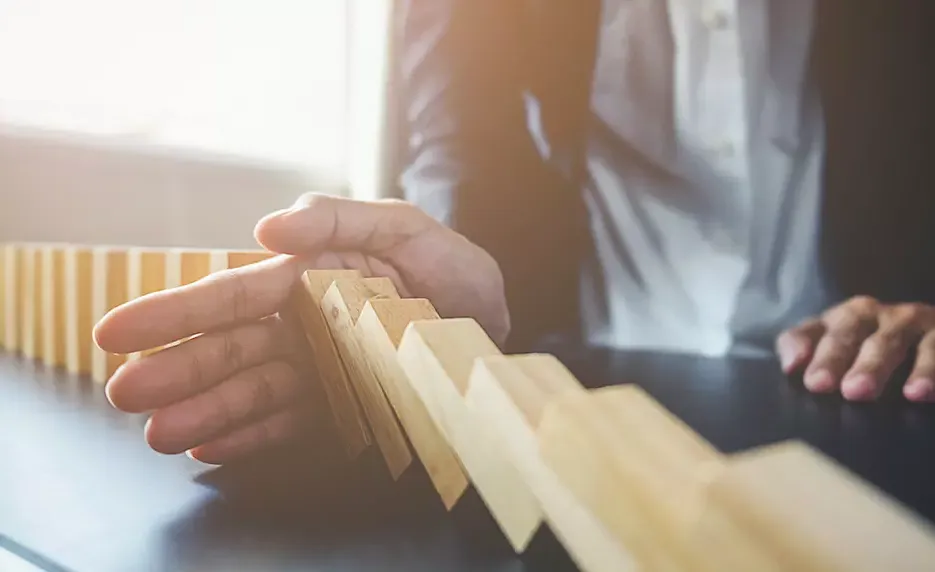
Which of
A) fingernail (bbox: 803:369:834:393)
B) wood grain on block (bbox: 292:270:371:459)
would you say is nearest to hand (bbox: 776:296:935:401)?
fingernail (bbox: 803:369:834:393)

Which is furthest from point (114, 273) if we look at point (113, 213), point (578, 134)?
point (578, 134)

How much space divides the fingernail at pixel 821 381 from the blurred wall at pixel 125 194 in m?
0.46

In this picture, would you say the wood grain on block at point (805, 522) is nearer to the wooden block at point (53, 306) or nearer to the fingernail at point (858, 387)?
the fingernail at point (858, 387)

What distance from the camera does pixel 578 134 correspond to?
2.49 ft

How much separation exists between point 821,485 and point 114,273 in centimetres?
52

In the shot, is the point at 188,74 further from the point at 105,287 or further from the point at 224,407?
the point at 224,407

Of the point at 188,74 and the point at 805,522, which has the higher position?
the point at 188,74

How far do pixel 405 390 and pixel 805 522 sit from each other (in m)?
0.13

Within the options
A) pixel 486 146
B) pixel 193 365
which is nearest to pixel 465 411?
pixel 193 365

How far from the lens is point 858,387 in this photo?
475 mm

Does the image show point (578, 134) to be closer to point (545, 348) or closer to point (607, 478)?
point (545, 348)

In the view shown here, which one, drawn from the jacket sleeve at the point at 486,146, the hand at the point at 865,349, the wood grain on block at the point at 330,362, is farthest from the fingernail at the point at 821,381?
the wood grain on block at the point at 330,362

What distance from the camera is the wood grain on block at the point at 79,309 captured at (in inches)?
22.1

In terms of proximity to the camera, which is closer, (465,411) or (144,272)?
(465,411)
